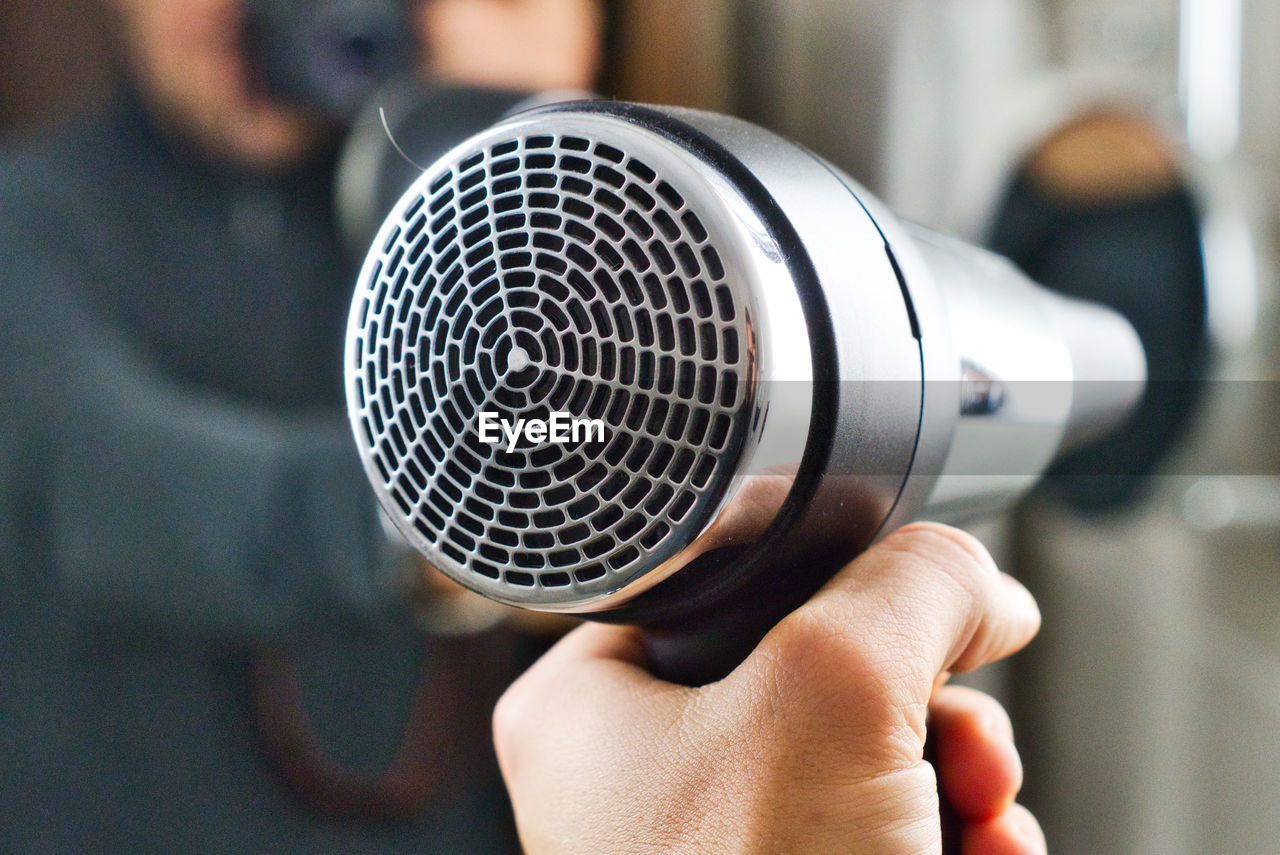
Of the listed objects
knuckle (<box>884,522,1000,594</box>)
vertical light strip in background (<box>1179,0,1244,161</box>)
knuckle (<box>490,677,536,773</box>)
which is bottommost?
knuckle (<box>490,677,536,773</box>)

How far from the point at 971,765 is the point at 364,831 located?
86cm

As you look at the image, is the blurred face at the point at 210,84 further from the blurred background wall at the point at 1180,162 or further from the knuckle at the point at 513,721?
the knuckle at the point at 513,721

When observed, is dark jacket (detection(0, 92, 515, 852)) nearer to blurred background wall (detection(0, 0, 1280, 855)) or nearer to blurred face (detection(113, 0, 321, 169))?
blurred face (detection(113, 0, 321, 169))

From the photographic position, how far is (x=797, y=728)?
268mm

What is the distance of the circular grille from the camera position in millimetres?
219

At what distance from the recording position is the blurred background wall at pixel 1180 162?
77 centimetres

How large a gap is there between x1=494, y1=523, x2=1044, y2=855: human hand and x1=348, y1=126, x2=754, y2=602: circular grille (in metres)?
0.08

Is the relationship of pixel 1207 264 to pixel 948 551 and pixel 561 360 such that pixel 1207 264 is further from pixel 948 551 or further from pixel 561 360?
pixel 561 360

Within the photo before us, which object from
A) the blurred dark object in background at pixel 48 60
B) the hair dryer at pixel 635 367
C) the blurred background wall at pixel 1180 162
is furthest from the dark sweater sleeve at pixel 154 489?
the hair dryer at pixel 635 367

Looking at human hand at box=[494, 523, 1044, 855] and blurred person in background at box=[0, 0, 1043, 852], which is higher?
human hand at box=[494, 523, 1044, 855]

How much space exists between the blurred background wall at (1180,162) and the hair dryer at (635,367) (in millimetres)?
592

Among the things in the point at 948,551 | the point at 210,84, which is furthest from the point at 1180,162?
the point at 210,84

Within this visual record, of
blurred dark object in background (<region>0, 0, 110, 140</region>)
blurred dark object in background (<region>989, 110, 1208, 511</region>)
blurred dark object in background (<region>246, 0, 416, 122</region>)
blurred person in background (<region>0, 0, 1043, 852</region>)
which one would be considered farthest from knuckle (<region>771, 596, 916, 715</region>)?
blurred dark object in background (<region>0, 0, 110, 140</region>)

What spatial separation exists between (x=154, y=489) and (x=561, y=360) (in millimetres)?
786
